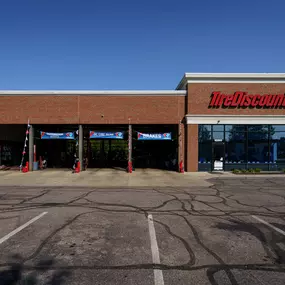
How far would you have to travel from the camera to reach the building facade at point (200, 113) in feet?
71.8

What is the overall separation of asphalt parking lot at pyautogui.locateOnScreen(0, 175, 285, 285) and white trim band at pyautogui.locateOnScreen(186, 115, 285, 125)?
12.4 m

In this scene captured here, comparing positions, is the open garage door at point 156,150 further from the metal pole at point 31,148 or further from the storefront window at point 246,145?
the metal pole at point 31,148

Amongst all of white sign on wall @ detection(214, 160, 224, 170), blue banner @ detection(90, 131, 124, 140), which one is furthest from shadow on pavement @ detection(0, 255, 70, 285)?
white sign on wall @ detection(214, 160, 224, 170)

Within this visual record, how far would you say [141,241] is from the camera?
5633mm

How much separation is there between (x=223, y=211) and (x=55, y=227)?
496 centimetres

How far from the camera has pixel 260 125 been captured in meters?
22.2

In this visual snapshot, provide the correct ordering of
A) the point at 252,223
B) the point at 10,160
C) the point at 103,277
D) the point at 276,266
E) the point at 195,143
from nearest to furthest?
the point at 103,277, the point at 276,266, the point at 252,223, the point at 195,143, the point at 10,160

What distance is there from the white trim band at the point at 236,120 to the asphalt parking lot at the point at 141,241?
12360mm

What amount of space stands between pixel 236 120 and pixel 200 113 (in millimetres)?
2953

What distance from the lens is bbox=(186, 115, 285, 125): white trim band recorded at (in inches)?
861

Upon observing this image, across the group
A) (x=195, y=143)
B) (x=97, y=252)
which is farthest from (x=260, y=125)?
(x=97, y=252)

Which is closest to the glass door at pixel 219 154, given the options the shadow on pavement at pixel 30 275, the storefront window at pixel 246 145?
the storefront window at pixel 246 145

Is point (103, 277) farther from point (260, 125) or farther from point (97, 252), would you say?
point (260, 125)

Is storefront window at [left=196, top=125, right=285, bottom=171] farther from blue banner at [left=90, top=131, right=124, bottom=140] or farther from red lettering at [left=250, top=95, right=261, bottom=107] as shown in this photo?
blue banner at [left=90, top=131, right=124, bottom=140]
